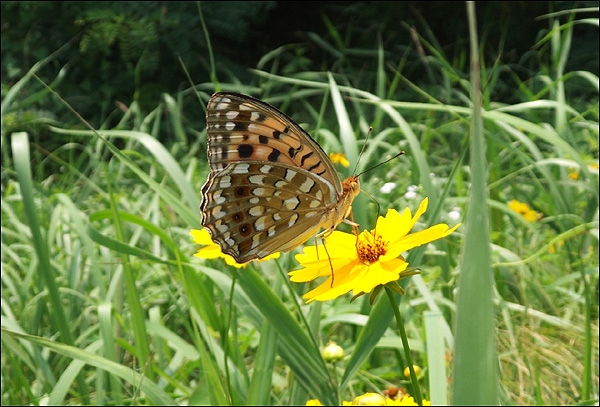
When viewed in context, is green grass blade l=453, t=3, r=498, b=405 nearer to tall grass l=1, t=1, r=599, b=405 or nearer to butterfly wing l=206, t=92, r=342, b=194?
tall grass l=1, t=1, r=599, b=405

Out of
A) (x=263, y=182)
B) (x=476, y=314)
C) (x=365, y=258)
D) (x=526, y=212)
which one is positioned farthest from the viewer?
(x=526, y=212)

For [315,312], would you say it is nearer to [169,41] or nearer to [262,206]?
[262,206]

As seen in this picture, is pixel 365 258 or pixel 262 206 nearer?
pixel 365 258

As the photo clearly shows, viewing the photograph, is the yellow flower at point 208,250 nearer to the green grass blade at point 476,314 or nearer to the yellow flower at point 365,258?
the yellow flower at point 365,258

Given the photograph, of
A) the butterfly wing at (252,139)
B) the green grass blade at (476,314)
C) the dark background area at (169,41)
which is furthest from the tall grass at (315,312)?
the dark background area at (169,41)

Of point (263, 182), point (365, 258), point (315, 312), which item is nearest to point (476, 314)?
point (365, 258)

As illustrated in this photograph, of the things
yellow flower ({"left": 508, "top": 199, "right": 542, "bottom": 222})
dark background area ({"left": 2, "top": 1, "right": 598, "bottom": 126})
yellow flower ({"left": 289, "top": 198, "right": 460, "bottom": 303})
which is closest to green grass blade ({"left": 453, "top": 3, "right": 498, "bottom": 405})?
yellow flower ({"left": 289, "top": 198, "right": 460, "bottom": 303})

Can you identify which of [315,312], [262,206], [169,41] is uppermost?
[169,41]

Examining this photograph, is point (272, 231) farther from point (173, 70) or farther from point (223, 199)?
point (173, 70)

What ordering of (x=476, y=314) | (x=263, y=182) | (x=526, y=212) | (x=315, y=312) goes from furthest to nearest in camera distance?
(x=526, y=212) < (x=315, y=312) < (x=263, y=182) < (x=476, y=314)
